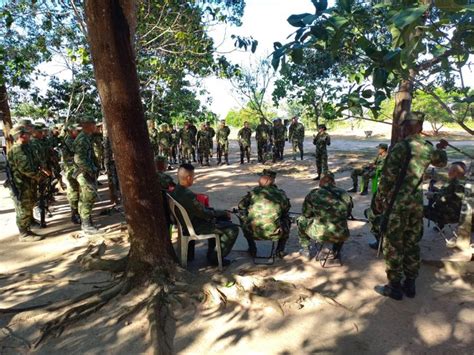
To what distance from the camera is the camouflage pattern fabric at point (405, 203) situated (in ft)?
11.8

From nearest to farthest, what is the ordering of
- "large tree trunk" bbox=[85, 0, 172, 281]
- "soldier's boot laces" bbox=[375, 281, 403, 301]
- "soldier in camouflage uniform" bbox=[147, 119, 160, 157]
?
1. "large tree trunk" bbox=[85, 0, 172, 281]
2. "soldier's boot laces" bbox=[375, 281, 403, 301]
3. "soldier in camouflage uniform" bbox=[147, 119, 160, 157]

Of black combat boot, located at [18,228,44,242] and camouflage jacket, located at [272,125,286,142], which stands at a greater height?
camouflage jacket, located at [272,125,286,142]

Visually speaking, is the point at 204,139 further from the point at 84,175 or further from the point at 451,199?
the point at 451,199

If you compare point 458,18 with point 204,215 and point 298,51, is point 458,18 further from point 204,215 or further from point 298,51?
point 204,215

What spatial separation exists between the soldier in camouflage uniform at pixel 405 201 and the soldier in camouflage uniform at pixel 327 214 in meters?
0.70

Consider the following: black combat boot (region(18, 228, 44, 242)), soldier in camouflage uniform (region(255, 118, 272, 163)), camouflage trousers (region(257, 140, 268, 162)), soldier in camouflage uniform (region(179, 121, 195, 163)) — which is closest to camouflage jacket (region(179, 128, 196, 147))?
soldier in camouflage uniform (region(179, 121, 195, 163))

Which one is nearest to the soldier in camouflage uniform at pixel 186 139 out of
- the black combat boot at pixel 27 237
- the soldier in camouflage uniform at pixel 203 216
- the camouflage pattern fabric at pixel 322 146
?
the camouflage pattern fabric at pixel 322 146

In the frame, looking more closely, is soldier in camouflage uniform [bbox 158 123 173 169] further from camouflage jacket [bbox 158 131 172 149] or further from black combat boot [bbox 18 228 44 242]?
black combat boot [bbox 18 228 44 242]

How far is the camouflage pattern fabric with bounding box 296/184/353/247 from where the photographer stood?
14.7ft

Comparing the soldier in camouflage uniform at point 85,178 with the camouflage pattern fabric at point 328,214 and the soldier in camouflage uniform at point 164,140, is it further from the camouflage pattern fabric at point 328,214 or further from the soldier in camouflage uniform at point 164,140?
the soldier in camouflage uniform at point 164,140

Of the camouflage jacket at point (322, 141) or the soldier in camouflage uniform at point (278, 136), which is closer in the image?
the camouflage jacket at point (322, 141)

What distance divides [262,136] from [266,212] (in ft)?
32.9

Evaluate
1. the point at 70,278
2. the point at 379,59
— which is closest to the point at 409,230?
the point at 379,59

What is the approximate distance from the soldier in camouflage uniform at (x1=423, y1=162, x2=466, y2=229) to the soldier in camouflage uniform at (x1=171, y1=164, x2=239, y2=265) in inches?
117
